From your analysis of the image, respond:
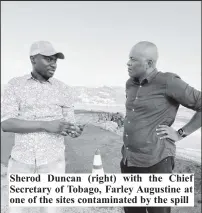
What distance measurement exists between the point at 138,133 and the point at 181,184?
3.20ft

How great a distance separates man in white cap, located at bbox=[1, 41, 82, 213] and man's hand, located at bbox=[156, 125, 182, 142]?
2.54 feet

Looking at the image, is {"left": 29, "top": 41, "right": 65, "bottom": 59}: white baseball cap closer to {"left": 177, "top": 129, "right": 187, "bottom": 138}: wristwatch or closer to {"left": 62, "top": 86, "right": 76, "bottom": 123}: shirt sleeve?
{"left": 62, "top": 86, "right": 76, "bottom": 123}: shirt sleeve

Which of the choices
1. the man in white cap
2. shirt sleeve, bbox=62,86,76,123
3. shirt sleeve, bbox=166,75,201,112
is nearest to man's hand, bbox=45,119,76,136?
the man in white cap

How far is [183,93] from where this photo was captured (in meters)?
2.49

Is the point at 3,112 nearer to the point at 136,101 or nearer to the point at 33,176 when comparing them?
the point at 33,176

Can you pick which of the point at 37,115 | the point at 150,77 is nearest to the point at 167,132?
the point at 150,77

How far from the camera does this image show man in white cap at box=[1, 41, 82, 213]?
2631mm

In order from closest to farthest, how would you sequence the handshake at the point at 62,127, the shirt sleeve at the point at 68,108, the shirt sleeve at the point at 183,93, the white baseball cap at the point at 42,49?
the shirt sleeve at the point at 183,93, the handshake at the point at 62,127, the white baseball cap at the point at 42,49, the shirt sleeve at the point at 68,108

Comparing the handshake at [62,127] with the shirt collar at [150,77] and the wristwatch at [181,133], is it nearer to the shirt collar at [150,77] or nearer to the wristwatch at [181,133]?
the shirt collar at [150,77]

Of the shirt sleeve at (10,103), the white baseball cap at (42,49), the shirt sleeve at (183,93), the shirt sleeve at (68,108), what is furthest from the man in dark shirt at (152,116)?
the shirt sleeve at (10,103)

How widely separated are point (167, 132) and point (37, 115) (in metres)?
1.28

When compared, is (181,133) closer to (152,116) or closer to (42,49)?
(152,116)

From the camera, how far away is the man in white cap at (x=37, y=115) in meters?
2.63

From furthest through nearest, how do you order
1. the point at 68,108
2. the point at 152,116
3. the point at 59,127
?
the point at 68,108 → the point at 152,116 → the point at 59,127
